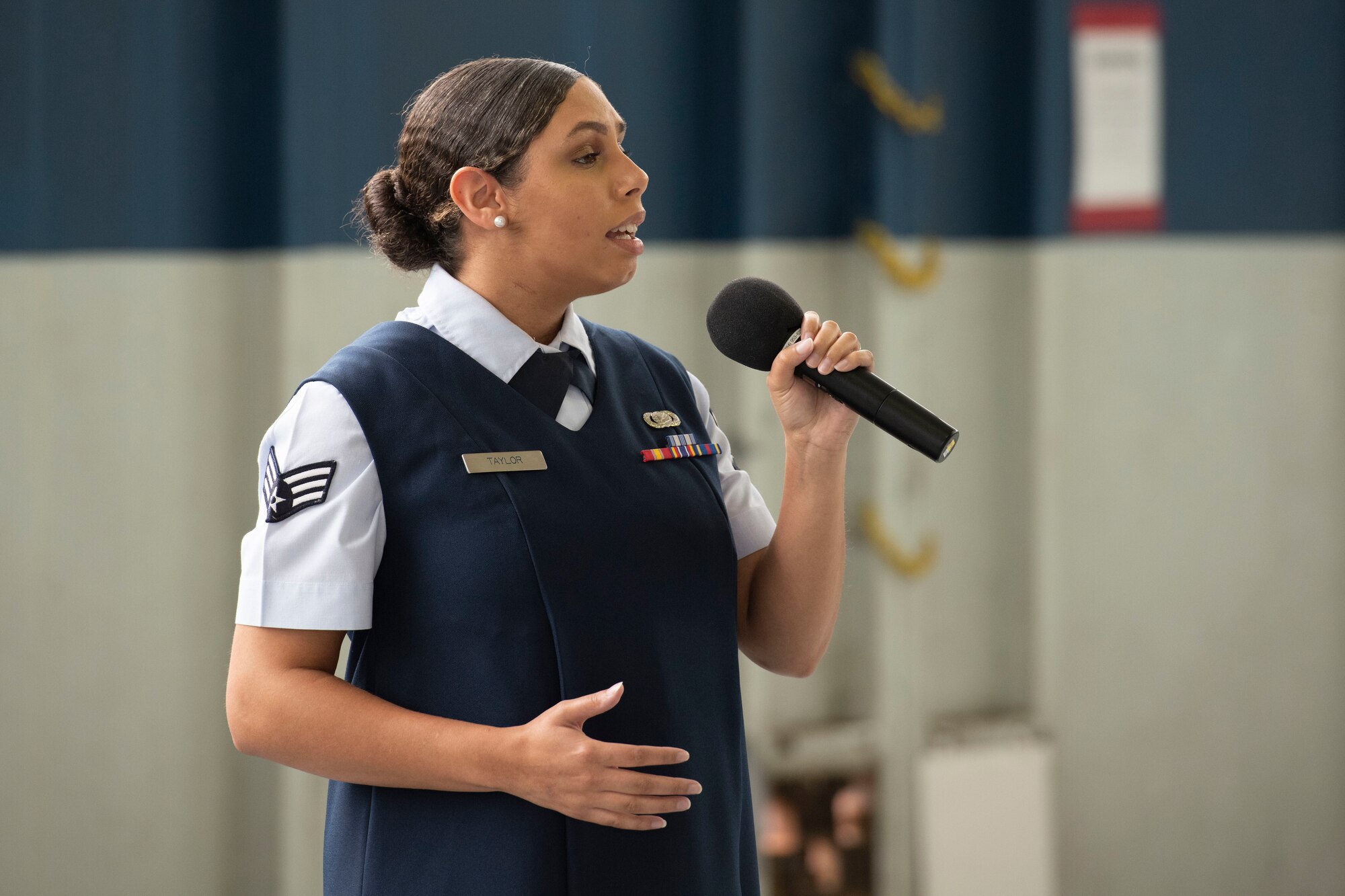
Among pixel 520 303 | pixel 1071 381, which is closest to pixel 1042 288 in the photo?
pixel 1071 381

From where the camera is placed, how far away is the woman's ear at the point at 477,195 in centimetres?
115

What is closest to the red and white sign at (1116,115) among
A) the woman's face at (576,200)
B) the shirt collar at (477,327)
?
the woman's face at (576,200)

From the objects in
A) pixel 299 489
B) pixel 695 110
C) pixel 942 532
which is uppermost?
pixel 695 110

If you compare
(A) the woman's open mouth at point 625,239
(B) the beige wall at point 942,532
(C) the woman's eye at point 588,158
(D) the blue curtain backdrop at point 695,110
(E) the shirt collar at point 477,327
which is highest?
(D) the blue curtain backdrop at point 695,110

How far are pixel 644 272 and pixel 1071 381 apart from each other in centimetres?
95

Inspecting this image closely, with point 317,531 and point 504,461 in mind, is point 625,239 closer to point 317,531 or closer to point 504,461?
point 504,461

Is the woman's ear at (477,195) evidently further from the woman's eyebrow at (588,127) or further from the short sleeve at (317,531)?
the short sleeve at (317,531)

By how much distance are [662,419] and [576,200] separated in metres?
0.24

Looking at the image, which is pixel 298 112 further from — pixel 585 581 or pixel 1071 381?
pixel 1071 381

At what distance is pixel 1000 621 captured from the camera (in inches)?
96.5

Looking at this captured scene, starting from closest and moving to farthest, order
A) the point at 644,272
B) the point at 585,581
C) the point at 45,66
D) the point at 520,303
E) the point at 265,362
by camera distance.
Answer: the point at 585,581, the point at 520,303, the point at 45,66, the point at 265,362, the point at 644,272

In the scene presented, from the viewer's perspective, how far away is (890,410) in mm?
1090

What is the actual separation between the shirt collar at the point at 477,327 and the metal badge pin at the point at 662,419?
12 cm

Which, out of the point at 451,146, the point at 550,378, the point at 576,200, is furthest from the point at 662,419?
→ the point at 451,146
